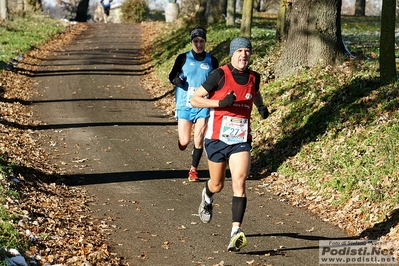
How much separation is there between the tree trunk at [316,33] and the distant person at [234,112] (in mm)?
7624

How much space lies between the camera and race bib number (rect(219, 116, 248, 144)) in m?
8.46

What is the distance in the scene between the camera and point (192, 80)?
11.9 metres

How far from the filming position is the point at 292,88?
15.7m

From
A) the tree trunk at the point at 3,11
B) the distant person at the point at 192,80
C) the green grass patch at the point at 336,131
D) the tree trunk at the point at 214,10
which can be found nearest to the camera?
the green grass patch at the point at 336,131

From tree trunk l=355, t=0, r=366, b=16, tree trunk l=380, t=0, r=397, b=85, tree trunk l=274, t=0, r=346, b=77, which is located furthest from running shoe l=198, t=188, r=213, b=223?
tree trunk l=355, t=0, r=366, b=16

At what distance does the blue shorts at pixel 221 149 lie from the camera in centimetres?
848

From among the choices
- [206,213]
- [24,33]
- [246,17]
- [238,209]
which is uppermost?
[246,17]

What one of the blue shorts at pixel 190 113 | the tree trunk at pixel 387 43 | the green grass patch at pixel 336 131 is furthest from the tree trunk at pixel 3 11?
the tree trunk at pixel 387 43

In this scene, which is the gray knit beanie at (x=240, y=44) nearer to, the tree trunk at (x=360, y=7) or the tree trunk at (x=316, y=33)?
the tree trunk at (x=316, y=33)

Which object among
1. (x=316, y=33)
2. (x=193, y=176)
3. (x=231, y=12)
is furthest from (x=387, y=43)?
(x=231, y=12)

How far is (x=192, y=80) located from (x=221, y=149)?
11.5ft

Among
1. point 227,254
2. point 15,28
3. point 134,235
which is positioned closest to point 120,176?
point 134,235

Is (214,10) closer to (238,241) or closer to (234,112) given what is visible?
(234,112)

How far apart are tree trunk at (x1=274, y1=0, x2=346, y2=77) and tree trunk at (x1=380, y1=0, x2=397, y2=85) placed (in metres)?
2.73
